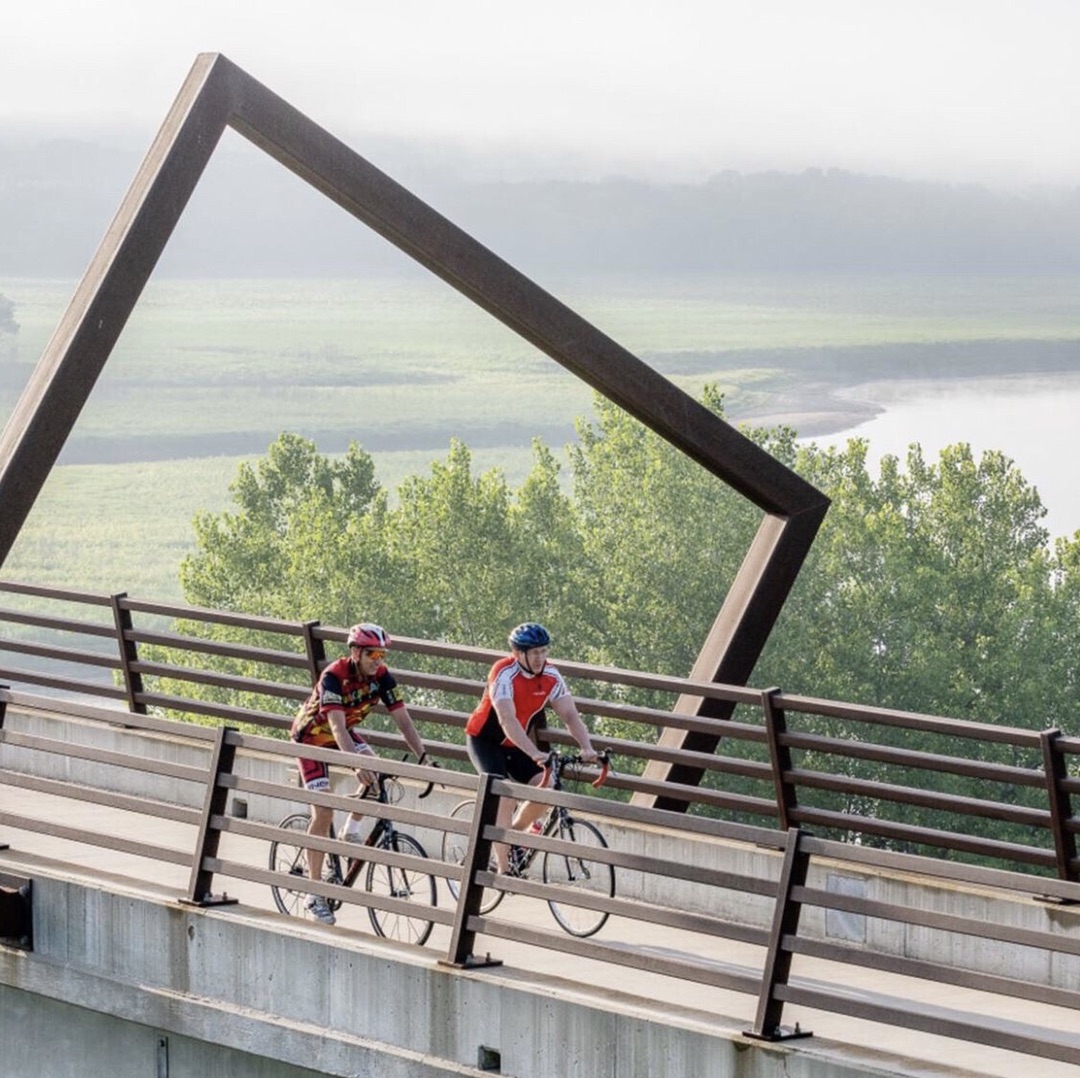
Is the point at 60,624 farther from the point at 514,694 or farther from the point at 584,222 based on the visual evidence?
the point at 584,222

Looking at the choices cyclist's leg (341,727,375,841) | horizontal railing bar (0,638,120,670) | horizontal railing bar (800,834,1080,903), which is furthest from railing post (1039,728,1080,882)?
horizontal railing bar (0,638,120,670)

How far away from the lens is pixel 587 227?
15800 centimetres

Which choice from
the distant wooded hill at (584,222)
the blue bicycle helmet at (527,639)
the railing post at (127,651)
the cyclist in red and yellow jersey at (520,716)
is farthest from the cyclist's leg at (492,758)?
the distant wooded hill at (584,222)

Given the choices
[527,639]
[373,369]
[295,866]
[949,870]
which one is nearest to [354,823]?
[295,866]

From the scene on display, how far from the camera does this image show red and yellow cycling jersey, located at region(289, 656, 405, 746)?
34.7 ft

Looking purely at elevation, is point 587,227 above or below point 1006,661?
above

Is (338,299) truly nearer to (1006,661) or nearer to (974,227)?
(974,227)

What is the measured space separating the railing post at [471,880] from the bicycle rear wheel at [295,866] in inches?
49.3

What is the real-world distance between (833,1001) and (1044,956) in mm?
2680

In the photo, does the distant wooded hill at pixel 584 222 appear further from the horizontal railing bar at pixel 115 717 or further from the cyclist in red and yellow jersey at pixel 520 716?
the cyclist in red and yellow jersey at pixel 520 716

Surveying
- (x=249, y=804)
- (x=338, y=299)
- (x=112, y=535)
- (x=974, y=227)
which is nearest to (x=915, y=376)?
(x=974, y=227)

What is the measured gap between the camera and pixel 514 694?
10805mm

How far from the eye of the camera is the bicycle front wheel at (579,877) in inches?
433

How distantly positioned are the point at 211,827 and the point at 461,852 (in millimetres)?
2454
